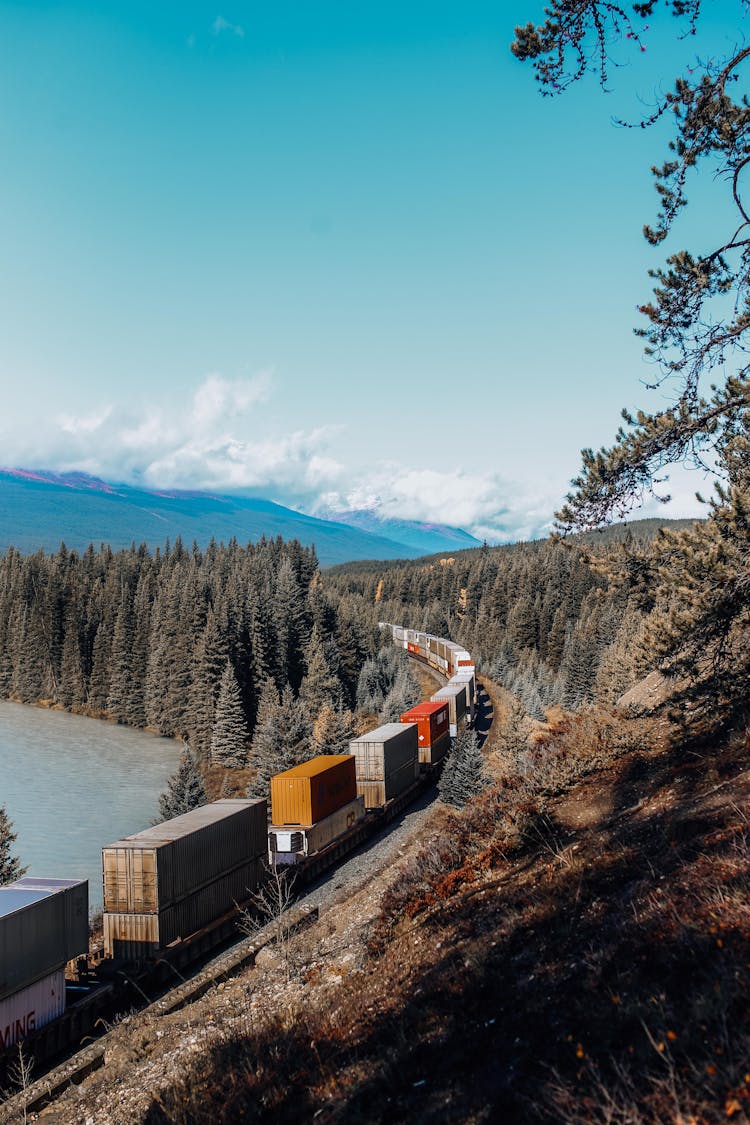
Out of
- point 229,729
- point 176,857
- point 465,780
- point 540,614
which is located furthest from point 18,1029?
point 540,614

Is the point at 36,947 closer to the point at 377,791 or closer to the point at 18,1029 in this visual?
the point at 18,1029

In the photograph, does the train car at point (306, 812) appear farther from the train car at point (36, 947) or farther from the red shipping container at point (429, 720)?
the red shipping container at point (429, 720)

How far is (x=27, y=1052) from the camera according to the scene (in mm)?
16547

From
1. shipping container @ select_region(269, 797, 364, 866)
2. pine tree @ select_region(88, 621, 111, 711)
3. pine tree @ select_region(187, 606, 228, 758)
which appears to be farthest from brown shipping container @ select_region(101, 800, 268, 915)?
pine tree @ select_region(88, 621, 111, 711)

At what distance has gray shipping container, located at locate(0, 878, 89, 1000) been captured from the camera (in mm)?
16266

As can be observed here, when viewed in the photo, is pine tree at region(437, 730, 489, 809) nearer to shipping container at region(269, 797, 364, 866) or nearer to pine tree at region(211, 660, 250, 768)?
shipping container at region(269, 797, 364, 866)

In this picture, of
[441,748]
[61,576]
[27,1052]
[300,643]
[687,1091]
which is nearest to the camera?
[687,1091]

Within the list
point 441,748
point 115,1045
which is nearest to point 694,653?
point 115,1045

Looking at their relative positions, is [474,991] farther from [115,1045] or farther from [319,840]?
[319,840]

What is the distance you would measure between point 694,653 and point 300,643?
71354mm

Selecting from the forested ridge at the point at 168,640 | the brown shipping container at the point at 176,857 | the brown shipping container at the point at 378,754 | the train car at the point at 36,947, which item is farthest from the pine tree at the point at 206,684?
the train car at the point at 36,947

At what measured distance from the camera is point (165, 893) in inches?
818

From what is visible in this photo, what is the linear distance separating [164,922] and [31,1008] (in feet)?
14.1

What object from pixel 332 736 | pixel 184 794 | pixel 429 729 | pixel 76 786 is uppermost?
pixel 429 729
